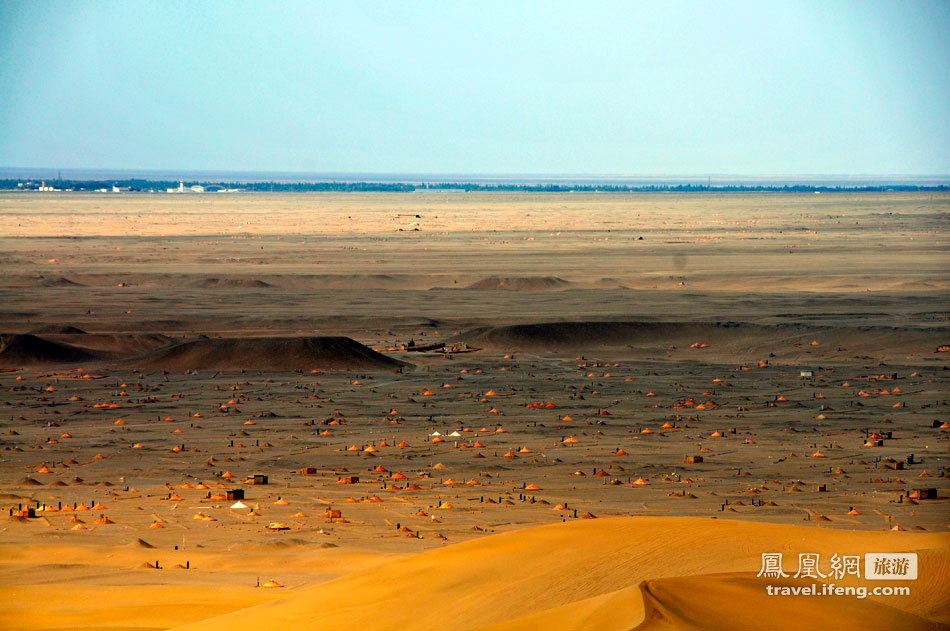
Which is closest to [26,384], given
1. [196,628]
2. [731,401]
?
[731,401]

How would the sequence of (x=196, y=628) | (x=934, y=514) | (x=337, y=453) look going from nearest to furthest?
(x=196, y=628) → (x=934, y=514) → (x=337, y=453)

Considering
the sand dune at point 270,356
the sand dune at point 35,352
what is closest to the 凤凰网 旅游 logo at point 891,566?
the sand dune at point 270,356

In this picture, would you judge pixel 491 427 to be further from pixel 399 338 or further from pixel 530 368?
pixel 399 338

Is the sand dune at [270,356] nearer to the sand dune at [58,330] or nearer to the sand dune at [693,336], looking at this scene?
the sand dune at [58,330]

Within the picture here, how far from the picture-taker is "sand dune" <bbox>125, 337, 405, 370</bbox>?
34.2 metres

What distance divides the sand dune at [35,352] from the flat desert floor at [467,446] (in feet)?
0.36

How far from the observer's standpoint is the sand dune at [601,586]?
7992mm

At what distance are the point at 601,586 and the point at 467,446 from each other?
13415 millimetres

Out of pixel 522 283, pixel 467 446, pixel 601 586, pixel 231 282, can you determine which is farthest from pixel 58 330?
pixel 601 586

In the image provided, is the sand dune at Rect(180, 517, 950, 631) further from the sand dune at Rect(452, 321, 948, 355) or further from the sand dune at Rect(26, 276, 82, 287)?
the sand dune at Rect(26, 276, 82, 287)

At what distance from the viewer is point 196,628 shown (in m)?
9.83

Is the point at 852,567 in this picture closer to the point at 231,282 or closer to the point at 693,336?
the point at 693,336

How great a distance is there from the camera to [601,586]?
9.41 meters

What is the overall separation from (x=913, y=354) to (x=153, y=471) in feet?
81.3
